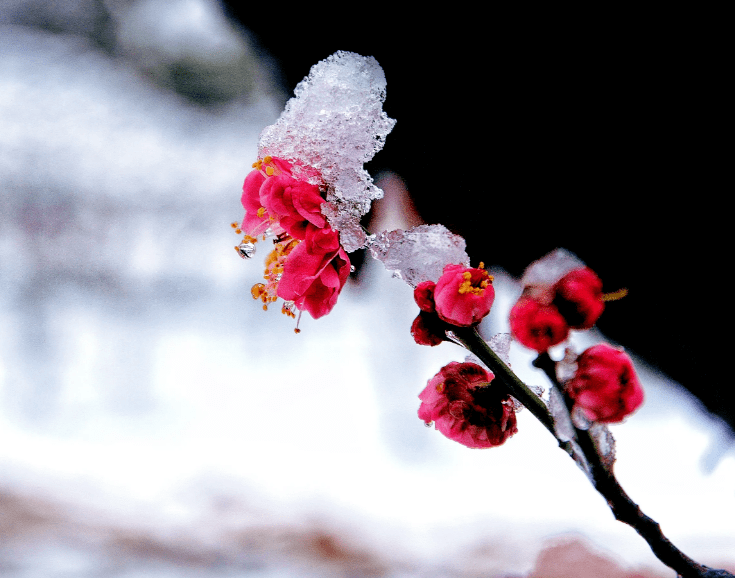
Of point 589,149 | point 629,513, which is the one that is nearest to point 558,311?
point 629,513

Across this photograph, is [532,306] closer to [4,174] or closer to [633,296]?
[633,296]

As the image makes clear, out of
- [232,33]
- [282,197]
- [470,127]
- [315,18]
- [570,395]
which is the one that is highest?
[232,33]

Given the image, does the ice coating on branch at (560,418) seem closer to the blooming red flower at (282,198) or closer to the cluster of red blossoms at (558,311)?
the cluster of red blossoms at (558,311)

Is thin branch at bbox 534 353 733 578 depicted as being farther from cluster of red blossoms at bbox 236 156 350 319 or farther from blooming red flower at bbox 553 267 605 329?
cluster of red blossoms at bbox 236 156 350 319

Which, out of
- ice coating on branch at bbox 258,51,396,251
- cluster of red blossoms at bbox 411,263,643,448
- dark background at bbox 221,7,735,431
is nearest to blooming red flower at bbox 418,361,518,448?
cluster of red blossoms at bbox 411,263,643,448

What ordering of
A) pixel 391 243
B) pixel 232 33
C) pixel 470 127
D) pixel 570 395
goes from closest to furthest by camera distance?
pixel 570 395
pixel 391 243
pixel 470 127
pixel 232 33

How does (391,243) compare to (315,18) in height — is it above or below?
below

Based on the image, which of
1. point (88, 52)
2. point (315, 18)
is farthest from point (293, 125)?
point (88, 52)
